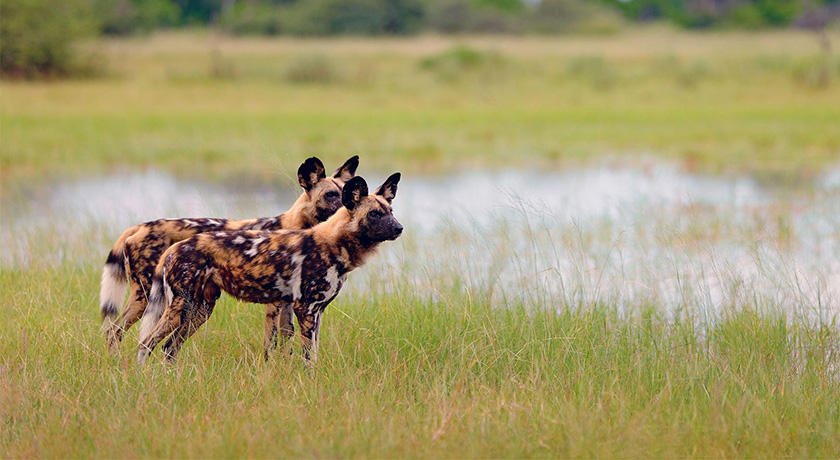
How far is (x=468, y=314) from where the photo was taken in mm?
5590

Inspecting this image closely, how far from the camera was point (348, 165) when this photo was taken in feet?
18.6

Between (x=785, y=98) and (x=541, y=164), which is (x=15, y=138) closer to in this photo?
(x=541, y=164)

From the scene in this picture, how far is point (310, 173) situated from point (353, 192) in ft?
2.43

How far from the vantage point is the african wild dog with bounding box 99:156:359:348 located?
530cm

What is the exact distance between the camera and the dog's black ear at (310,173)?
540cm


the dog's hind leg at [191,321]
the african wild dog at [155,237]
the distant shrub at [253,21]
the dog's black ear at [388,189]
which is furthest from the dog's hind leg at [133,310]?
the distant shrub at [253,21]

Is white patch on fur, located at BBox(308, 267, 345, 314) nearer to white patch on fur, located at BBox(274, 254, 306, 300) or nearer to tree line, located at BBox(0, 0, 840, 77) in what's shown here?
white patch on fur, located at BBox(274, 254, 306, 300)

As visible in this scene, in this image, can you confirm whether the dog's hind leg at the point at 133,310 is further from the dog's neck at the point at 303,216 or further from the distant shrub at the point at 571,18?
the distant shrub at the point at 571,18

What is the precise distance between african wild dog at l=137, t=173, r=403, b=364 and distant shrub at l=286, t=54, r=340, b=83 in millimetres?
22739

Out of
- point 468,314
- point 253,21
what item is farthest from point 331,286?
point 253,21

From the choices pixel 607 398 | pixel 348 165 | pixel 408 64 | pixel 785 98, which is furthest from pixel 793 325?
pixel 408 64

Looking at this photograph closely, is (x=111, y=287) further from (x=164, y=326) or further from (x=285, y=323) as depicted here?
(x=285, y=323)

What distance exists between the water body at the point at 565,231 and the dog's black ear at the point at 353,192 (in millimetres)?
1144

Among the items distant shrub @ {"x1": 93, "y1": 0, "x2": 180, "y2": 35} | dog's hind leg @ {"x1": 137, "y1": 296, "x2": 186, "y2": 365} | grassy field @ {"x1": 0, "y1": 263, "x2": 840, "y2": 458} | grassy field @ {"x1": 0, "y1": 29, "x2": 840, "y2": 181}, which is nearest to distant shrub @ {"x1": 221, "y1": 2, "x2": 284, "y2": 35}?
distant shrub @ {"x1": 93, "y1": 0, "x2": 180, "y2": 35}
